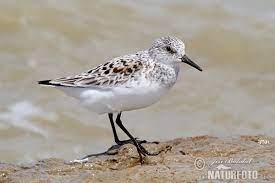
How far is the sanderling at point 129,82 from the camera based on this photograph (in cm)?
688

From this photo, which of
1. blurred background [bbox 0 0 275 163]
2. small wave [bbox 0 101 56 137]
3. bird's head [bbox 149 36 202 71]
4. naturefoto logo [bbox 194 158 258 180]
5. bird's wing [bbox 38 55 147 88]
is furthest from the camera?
small wave [bbox 0 101 56 137]

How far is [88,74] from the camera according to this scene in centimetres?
716

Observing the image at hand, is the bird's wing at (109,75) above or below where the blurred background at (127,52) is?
below

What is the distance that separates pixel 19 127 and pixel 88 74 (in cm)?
519

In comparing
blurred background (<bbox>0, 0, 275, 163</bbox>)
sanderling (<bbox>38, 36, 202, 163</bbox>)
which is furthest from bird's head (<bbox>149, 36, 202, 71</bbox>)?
blurred background (<bbox>0, 0, 275, 163</bbox>)

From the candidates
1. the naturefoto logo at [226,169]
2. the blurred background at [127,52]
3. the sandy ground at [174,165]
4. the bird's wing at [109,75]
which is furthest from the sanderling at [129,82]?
the blurred background at [127,52]

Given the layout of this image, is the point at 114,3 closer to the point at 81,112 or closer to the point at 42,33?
the point at 42,33

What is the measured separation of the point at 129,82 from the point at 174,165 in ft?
3.65

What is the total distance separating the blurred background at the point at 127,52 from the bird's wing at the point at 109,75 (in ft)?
10.5

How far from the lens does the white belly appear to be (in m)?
6.85

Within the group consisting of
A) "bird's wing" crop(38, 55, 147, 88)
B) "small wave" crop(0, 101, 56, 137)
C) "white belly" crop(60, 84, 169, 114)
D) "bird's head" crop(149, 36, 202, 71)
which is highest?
"small wave" crop(0, 101, 56, 137)

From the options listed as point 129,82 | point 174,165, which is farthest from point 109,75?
point 174,165

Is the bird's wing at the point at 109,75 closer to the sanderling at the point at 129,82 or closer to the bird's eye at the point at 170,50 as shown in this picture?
the sanderling at the point at 129,82

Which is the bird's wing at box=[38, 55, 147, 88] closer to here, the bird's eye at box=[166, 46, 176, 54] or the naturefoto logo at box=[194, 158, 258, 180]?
the bird's eye at box=[166, 46, 176, 54]
